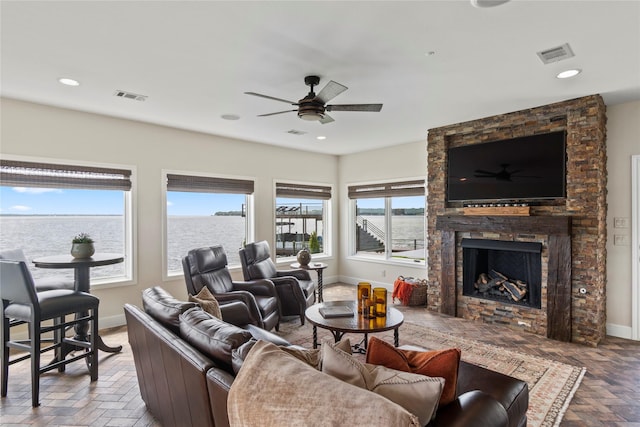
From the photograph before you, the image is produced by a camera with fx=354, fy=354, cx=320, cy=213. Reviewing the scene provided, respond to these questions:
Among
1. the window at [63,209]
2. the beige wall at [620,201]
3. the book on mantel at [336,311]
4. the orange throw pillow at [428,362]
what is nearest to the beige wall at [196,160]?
the beige wall at [620,201]

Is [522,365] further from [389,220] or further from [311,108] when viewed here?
[389,220]

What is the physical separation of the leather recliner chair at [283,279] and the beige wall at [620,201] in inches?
138

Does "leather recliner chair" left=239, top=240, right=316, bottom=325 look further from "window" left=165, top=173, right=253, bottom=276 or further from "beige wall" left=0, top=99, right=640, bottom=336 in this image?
"beige wall" left=0, top=99, right=640, bottom=336

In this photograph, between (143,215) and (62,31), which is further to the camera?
(143,215)

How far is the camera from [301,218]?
677 centimetres

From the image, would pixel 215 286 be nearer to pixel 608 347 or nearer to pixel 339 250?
pixel 339 250

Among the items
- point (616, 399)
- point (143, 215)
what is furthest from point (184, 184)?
point (616, 399)

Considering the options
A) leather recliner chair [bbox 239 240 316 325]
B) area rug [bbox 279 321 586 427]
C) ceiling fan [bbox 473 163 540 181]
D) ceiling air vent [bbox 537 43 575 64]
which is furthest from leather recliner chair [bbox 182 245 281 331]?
ceiling air vent [bbox 537 43 575 64]

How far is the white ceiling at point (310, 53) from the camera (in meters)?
2.17

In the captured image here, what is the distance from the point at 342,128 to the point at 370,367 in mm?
4014

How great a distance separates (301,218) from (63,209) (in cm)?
372

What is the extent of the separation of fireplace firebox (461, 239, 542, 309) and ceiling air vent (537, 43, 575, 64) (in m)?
2.15

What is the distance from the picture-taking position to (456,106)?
13.3 feet

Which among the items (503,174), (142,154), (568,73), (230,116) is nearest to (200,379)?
(230,116)
